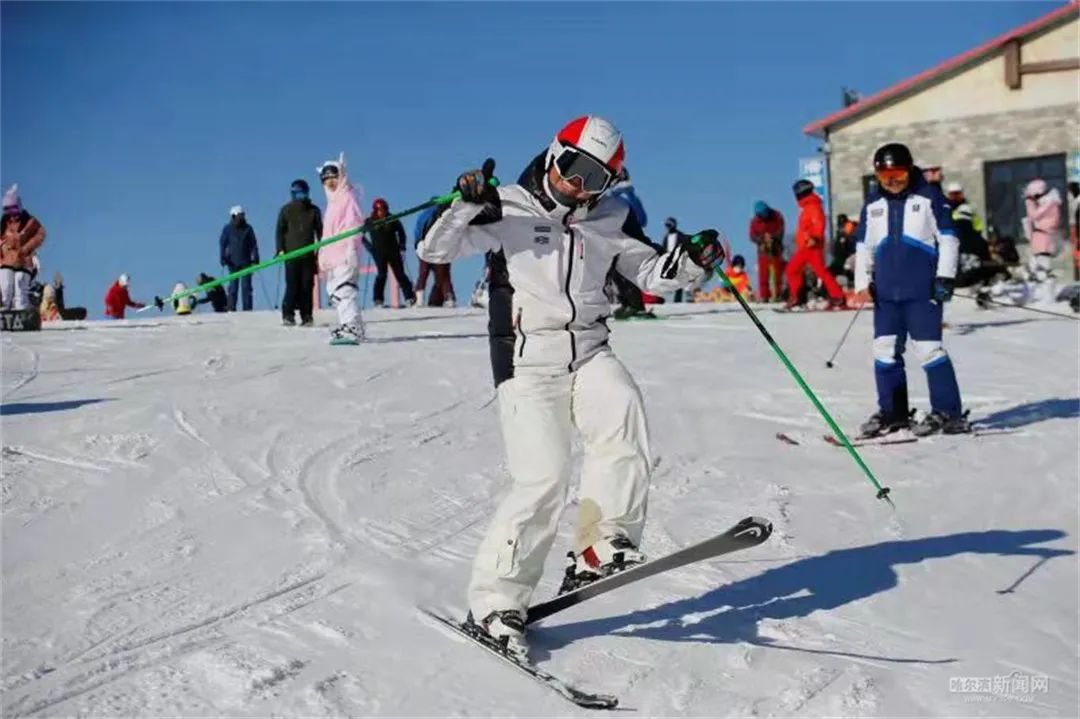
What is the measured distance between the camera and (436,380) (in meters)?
11.0

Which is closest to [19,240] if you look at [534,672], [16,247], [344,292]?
[16,247]

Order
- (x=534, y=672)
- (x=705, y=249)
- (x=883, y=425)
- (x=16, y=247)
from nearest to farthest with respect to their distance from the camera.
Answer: (x=534, y=672)
(x=705, y=249)
(x=883, y=425)
(x=16, y=247)

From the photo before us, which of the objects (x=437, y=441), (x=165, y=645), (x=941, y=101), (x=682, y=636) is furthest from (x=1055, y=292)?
(x=165, y=645)

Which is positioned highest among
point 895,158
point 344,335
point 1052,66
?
point 1052,66

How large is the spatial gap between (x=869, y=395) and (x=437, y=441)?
426 centimetres

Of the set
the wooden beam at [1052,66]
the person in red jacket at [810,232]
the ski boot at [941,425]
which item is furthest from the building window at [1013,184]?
the ski boot at [941,425]

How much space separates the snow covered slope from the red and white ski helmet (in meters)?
1.80

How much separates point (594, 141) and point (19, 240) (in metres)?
12.3

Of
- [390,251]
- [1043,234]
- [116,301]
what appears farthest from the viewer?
[116,301]

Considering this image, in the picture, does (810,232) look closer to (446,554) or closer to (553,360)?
(446,554)

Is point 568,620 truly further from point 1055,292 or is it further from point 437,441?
point 1055,292

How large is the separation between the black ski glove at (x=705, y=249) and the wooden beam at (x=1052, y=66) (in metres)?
23.6

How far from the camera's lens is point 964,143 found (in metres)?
26.5

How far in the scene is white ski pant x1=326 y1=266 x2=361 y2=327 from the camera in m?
13.2
